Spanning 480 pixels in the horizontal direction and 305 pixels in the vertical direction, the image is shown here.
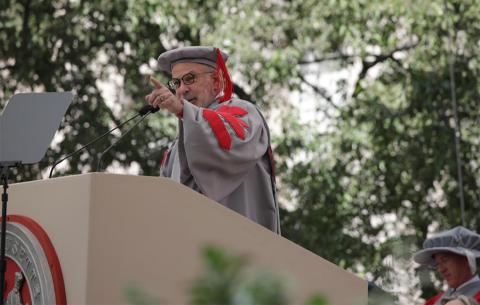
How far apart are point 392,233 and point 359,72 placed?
65.1 inches

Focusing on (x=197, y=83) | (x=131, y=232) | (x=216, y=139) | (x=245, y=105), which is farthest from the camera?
(x=197, y=83)

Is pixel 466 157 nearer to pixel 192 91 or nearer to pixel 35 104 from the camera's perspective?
pixel 192 91

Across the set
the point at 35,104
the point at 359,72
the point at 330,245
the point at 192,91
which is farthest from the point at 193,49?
the point at 359,72

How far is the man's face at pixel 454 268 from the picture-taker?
20.2 ft

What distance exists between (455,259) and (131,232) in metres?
3.66

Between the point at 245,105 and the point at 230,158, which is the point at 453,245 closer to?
the point at 245,105

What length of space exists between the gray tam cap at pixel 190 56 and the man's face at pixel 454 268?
2.33 m

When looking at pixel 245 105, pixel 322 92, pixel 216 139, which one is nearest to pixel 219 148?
pixel 216 139

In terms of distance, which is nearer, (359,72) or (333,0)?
(333,0)

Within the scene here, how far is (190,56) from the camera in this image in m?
4.43

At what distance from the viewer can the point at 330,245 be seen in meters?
10.6

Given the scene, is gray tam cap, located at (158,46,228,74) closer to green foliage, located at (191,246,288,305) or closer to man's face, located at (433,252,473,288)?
man's face, located at (433,252,473,288)

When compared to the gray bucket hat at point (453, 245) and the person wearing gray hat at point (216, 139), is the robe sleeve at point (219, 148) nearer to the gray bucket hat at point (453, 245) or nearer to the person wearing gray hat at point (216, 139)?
the person wearing gray hat at point (216, 139)

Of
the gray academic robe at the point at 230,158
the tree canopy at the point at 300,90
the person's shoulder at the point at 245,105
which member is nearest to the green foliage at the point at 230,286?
the gray academic robe at the point at 230,158
